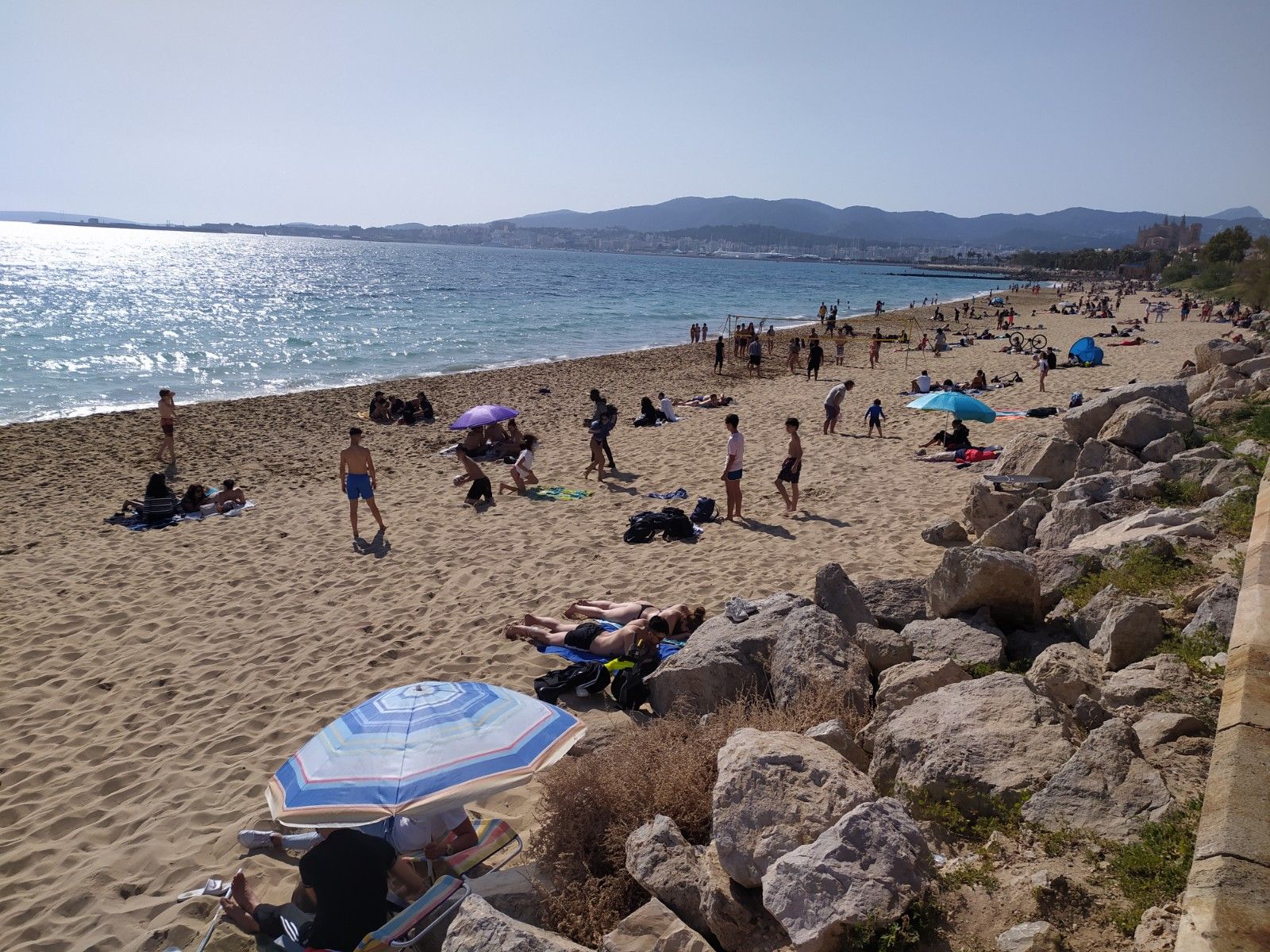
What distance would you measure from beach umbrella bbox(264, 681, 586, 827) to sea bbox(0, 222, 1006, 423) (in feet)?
68.4

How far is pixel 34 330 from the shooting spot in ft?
123

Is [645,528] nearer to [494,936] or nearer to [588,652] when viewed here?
[588,652]

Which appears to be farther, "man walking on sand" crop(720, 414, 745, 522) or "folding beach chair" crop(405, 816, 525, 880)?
"man walking on sand" crop(720, 414, 745, 522)

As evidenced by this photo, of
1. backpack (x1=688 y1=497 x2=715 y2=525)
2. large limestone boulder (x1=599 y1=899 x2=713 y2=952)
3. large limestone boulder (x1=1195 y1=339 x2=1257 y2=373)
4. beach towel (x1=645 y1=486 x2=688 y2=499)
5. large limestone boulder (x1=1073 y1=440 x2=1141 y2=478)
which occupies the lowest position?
beach towel (x1=645 y1=486 x2=688 y2=499)

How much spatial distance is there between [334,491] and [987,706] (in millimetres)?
11113

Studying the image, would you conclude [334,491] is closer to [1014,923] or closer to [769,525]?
[769,525]

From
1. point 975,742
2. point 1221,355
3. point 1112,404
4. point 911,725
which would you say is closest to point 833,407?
point 1112,404

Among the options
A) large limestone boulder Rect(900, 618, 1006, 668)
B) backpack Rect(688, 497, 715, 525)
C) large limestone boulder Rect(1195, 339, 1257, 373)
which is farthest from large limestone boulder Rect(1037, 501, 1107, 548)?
large limestone boulder Rect(1195, 339, 1257, 373)

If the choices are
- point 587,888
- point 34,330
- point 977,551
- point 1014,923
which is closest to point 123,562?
point 587,888

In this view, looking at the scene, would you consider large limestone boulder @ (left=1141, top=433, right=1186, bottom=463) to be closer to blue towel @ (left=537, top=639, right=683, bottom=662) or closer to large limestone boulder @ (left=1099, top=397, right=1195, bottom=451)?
large limestone boulder @ (left=1099, top=397, right=1195, bottom=451)

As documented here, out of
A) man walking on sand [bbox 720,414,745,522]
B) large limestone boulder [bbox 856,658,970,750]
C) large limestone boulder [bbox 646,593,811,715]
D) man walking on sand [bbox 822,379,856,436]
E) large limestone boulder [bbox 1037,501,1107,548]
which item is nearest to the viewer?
large limestone boulder [bbox 856,658,970,750]

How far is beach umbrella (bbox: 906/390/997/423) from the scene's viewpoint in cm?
1284

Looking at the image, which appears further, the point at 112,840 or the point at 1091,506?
the point at 1091,506

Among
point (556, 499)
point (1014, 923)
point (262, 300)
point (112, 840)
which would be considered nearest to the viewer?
point (1014, 923)
